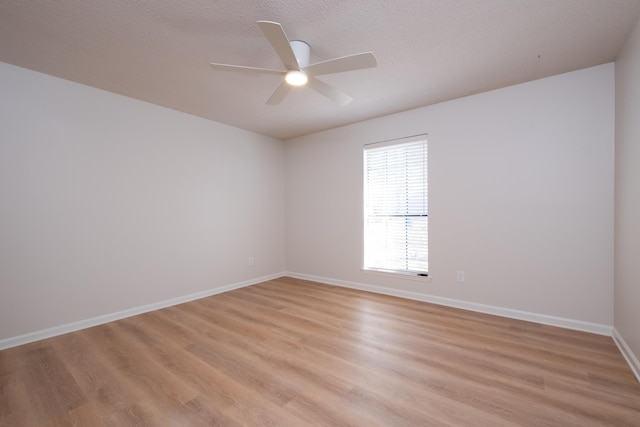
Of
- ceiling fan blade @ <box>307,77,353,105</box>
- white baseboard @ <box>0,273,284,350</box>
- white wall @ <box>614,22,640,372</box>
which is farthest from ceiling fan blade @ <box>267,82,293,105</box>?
white baseboard @ <box>0,273,284,350</box>

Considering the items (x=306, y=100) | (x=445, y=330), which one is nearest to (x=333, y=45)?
(x=306, y=100)

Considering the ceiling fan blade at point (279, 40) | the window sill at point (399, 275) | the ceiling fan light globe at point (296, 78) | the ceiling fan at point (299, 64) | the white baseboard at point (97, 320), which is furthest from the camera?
the window sill at point (399, 275)

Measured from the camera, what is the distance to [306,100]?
331cm

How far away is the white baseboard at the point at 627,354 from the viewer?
1.90 meters

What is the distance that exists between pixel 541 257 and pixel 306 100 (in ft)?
10.2

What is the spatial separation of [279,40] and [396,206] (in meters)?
2.77

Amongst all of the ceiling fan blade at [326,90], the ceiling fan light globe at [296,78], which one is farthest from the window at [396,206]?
the ceiling fan light globe at [296,78]

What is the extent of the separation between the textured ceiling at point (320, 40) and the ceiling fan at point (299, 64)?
5.8 inches

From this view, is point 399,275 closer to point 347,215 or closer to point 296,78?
point 347,215

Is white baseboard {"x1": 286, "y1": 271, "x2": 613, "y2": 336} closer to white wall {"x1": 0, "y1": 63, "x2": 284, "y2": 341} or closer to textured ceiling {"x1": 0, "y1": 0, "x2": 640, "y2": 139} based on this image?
white wall {"x1": 0, "y1": 63, "x2": 284, "y2": 341}

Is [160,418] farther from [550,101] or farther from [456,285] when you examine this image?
[550,101]

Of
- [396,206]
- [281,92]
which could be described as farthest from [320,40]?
[396,206]

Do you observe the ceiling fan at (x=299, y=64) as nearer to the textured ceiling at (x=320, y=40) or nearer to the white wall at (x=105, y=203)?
the textured ceiling at (x=320, y=40)

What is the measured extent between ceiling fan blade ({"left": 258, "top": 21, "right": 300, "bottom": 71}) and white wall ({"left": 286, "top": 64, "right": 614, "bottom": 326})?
2.24 meters
